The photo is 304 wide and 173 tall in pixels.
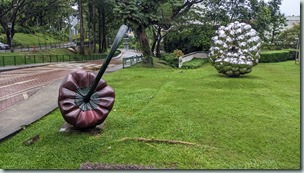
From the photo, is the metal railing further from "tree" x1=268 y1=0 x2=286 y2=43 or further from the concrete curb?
"tree" x1=268 y1=0 x2=286 y2=43

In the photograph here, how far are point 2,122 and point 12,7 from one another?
75.1 ft

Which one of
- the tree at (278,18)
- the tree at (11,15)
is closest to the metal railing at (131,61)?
the tree at (278,18)

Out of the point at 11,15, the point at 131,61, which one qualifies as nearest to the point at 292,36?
the point at 131,61

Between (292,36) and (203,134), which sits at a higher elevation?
(292,36)

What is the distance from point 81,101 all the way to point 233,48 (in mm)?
6448

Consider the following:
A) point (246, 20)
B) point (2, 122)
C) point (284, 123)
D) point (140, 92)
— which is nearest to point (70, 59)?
point (246, 20)

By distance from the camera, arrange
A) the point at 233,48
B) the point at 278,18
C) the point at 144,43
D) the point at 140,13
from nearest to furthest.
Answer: the point at 278,18 → the point at 233,48 → the point at 140,13 → the point at 144,43

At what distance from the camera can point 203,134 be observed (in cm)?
407

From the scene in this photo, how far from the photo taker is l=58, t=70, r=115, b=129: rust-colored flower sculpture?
4.35 metres

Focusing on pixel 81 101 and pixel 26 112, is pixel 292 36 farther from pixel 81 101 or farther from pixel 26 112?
pixel 26 112

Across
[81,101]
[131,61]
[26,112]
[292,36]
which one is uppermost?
[292,36]

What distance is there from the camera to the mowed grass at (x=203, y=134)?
2.73m

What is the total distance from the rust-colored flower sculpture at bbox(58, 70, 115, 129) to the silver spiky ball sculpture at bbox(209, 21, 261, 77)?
4.76 metres

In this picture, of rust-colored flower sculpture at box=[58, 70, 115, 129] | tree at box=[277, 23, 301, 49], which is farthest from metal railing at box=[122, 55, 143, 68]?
tree at box=[277, 23, 301, 49]
